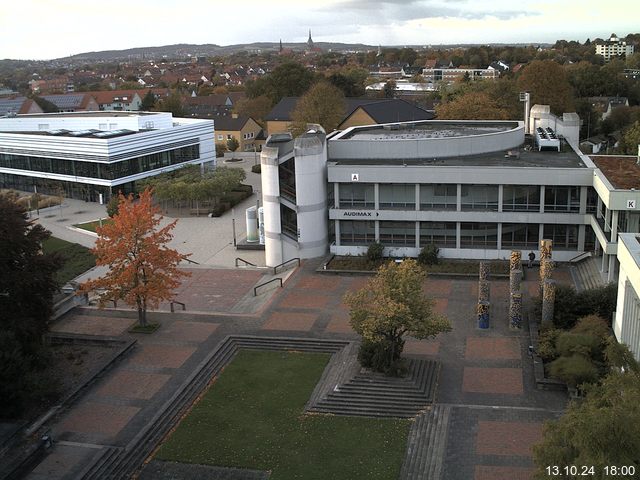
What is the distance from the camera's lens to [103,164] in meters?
65.9

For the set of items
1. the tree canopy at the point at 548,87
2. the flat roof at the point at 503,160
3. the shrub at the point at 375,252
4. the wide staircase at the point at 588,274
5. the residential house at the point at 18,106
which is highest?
the tree canopy at the point at 548,87

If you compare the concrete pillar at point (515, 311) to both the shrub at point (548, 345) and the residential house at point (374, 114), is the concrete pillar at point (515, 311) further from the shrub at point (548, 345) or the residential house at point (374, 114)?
the residential house at point (374, 114)

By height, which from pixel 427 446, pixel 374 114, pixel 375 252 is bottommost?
pixel 427 446

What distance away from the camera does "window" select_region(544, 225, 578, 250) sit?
135 ft

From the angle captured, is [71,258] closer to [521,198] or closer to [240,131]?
[521,198]

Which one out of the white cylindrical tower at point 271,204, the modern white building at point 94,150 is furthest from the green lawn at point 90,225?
the white cylindrical tower at point 271,204

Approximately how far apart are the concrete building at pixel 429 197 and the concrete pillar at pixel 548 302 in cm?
890

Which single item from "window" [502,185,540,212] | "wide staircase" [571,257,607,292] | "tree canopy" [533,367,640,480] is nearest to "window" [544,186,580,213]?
"window" [502,185,540,212]

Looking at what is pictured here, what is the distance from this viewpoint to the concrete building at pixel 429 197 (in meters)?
40.7

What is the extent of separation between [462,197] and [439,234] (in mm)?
2667

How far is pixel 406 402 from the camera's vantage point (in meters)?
26.0

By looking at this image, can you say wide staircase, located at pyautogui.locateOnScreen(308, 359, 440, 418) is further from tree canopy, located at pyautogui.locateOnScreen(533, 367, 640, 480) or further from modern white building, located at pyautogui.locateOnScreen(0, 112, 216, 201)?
modern white building, located at pyautogui.locateOnScreen(0, 112, 216, 201)

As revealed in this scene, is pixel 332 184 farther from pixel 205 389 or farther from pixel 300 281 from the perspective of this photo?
pixel 205 389
